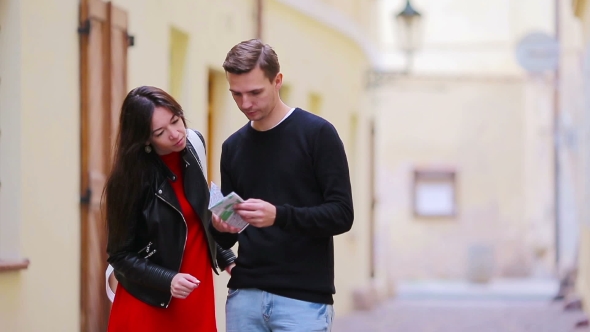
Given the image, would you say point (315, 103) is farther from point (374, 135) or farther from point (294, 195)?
point (294, 195)

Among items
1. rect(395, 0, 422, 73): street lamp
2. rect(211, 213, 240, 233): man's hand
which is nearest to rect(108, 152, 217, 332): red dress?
rect(211, 213, 240, 233): man's hand

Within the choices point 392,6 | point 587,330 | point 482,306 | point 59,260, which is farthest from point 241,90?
point 392,6

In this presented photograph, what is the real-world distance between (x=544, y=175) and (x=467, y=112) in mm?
2327

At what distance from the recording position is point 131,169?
428 centimetres

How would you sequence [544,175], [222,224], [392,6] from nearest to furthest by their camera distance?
[222,224] < [544,175] < [392,6]

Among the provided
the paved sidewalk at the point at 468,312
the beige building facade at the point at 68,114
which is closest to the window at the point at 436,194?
the paved sidewalk at the point at 468,312

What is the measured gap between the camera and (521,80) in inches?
1105

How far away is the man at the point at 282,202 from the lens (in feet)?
13.6

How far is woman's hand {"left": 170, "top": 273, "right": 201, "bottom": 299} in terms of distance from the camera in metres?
4.14

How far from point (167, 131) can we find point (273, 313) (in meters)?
0.72

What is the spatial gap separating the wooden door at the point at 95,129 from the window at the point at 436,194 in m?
20.9

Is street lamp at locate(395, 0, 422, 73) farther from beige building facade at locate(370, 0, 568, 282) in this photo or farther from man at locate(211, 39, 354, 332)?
man at locate(211, 39, 354, 332)

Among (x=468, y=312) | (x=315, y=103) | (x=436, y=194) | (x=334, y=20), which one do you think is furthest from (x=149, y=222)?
(x=436, y=194)

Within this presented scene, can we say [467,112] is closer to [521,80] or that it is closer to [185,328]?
[521,80]
